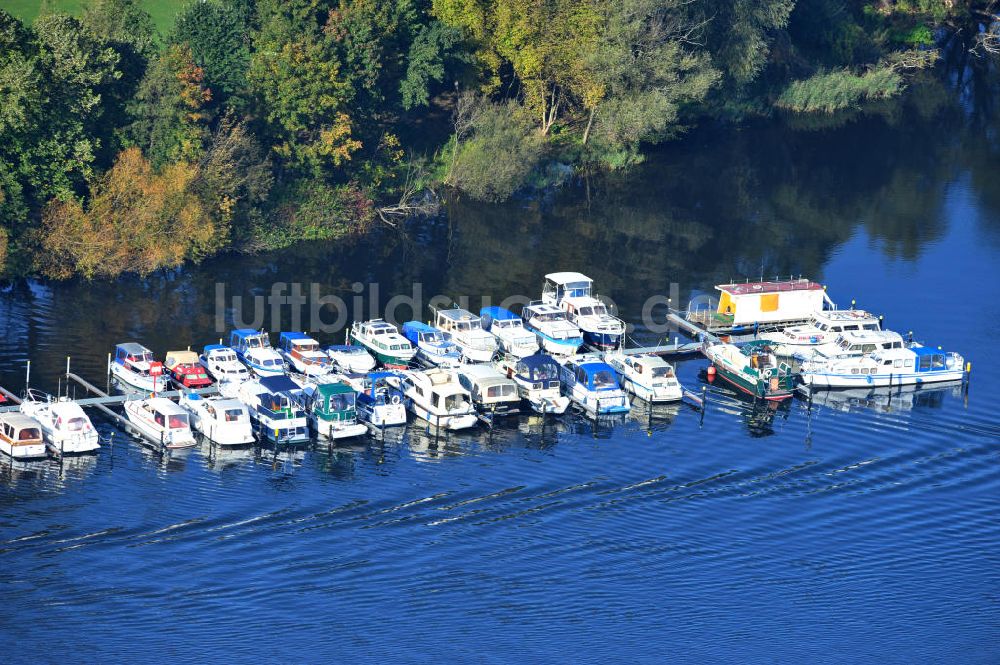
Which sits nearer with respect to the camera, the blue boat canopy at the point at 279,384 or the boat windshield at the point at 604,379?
the blue boat canopy at the point at 279,384

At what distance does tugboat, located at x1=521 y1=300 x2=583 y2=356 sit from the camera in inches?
3701

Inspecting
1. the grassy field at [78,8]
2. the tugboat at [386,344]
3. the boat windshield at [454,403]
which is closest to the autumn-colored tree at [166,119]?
the tugboat at [386,344]

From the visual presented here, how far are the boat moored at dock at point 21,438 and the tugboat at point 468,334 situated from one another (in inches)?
999

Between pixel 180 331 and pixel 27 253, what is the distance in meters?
13.4

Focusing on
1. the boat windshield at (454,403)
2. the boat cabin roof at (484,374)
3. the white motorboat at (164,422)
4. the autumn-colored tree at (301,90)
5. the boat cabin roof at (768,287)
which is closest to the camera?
the white motorboat at (164,422)

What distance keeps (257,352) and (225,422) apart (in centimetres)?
1045

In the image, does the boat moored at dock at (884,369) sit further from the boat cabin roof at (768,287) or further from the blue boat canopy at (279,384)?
the blue boat canopy at (279,384)

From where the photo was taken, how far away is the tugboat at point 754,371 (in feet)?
290

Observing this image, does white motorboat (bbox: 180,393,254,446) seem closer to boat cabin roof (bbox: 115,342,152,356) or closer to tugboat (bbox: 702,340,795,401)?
boat cabin roof (bbox: 115,342,152,356)

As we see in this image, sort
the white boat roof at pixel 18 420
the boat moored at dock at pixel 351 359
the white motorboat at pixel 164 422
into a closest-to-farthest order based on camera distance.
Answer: the white boat roof at pixel 18 420, the white motorboat at pixel 164 422, the boat moored at dock at pixel 351 359

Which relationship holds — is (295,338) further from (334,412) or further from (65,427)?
(65,427)

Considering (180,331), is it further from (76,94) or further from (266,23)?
(266,23)

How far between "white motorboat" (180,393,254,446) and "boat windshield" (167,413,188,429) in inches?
45.6

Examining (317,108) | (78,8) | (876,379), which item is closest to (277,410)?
(876,379)
